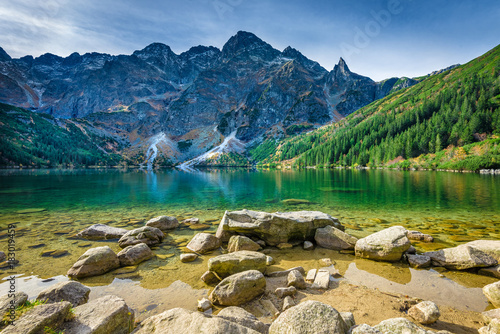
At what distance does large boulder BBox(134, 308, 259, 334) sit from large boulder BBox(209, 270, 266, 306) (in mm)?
2526

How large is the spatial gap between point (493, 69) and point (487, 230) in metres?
202

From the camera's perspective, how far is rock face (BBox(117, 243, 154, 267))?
11.0 m

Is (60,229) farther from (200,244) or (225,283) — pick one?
(225,283)

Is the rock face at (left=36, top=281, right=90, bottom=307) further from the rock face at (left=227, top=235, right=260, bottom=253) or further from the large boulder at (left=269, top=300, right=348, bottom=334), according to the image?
the rock face at (left=227, top=235, right=260, bottom=253)

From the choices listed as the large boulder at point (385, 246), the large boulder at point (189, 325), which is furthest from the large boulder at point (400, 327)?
the large boulder at point (385, 246)

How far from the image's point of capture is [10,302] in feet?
17.6

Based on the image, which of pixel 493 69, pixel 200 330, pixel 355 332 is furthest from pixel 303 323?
pixel 493 69

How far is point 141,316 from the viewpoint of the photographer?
7016 millimetres

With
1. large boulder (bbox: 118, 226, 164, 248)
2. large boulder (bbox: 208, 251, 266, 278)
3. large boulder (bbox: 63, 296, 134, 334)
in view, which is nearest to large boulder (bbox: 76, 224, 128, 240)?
large boulder (bbox: 118, 226, 164, 248)

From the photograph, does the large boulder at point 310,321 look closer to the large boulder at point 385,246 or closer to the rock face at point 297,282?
the rock face at point 297,282

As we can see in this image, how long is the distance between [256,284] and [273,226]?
19.7 feet

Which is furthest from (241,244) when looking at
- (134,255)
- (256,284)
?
(134,255)

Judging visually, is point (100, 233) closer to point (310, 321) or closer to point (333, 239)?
point (310, 321)

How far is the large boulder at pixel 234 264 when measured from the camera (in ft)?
30.6
